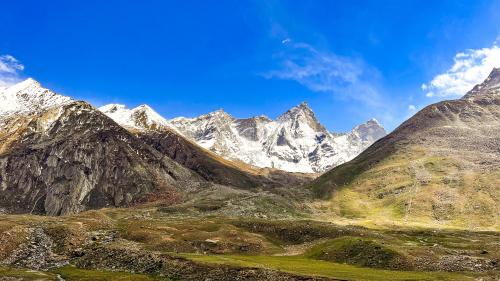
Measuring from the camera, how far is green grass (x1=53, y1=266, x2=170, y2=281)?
229 feet

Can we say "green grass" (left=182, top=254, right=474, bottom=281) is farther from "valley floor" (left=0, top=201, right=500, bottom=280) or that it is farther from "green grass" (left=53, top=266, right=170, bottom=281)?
"green grass" (left=53, top=266, right=170, bottom=281)

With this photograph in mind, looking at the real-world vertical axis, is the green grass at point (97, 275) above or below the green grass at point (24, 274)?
above

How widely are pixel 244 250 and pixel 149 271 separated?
→ 1140 inches

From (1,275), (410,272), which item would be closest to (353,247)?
(410,272)

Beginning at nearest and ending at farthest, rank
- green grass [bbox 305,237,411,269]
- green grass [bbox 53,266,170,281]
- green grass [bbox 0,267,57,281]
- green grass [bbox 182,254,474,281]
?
green grass [bbox 182,254,474,281] < green grass [bbox 0,267,57,281] < green grass [bbox 53,266,170,281] < green grass [bbox 305,237,411,269]

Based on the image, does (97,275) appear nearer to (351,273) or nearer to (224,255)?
(224,255)

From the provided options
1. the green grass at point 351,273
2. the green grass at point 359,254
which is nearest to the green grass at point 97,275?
the green grass at point 351,273

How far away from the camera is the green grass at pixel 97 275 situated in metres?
69.8

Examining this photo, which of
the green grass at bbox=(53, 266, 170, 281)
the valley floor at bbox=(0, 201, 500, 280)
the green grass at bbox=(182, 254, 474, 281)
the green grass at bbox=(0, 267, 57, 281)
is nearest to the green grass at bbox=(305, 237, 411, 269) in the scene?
the valley floor at bbox=(0, 201, 500, 280)

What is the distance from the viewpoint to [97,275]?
240 ft

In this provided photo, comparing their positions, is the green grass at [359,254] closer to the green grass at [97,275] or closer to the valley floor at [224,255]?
the valley floor at [224,255]

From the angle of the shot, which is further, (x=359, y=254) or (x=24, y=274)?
(x=359, y=254)

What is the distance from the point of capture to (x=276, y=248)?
10444cm

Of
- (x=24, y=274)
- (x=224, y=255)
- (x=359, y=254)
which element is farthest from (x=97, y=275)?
(x=359, y=254)
